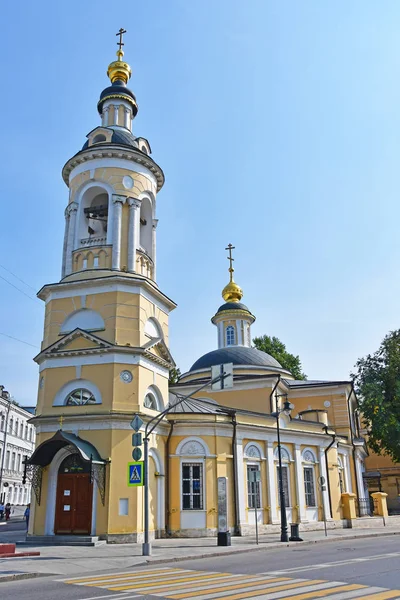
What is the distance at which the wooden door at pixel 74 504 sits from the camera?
2003 cm

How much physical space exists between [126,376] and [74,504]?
4957 mm

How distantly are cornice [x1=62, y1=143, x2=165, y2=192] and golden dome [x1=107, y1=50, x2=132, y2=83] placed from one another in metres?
5.33

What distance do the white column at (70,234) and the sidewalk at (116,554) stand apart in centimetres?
1131

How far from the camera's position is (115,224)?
78.4 ft

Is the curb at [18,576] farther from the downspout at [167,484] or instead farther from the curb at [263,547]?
the downspout at [167,484]

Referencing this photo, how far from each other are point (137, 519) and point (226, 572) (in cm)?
861

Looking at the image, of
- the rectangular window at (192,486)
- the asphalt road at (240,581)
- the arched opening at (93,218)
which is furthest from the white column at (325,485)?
the arched opening at (93,218)

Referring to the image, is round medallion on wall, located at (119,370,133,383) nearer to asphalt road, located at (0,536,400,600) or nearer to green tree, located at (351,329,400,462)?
asphalt road, located at (0,536,400,600)

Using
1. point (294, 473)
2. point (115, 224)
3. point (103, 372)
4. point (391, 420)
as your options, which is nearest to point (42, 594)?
point (103, 372)

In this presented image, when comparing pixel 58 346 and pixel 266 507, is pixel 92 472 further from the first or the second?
pixel 266 507

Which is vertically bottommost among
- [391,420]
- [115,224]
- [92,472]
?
[92,472]

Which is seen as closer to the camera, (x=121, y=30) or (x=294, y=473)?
(x=294, y=473)

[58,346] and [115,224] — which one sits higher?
[115,224]

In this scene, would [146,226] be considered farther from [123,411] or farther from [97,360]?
[123,411]
